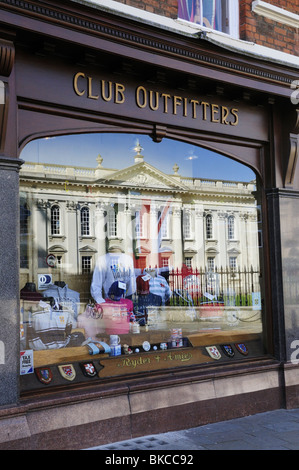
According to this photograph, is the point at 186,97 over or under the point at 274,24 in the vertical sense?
under

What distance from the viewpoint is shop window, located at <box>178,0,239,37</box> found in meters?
6.57

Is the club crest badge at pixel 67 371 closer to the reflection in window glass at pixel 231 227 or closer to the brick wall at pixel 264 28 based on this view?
the reflection in window glass at pixel 231 227

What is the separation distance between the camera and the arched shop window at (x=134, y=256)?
17.5 ft

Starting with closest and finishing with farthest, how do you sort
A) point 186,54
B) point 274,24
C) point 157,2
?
1. point 186,54
2. point 157,2
3. point 274,24

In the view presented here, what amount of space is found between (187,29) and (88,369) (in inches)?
158

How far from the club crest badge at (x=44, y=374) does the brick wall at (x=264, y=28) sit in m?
4.11

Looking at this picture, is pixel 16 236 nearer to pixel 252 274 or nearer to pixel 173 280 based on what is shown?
pixel 173 280

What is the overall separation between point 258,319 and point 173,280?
1.21 meters

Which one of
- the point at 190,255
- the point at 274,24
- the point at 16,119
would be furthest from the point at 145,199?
the point at 274,24

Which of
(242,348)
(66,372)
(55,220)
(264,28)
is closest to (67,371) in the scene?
(66,372)

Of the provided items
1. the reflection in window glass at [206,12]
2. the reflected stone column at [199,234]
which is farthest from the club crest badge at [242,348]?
the reflection in window glass at [206,12]

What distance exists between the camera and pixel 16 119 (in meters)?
4.70

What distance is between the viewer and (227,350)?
638 centimetres

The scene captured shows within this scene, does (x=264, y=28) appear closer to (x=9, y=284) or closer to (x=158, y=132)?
(x=158, y=132)
